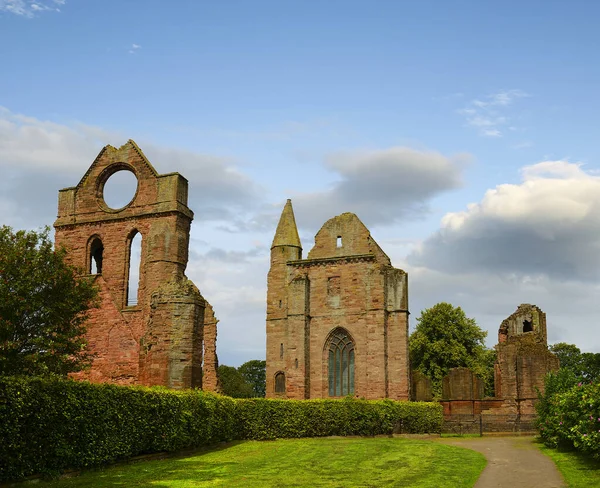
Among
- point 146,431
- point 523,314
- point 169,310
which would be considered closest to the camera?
point 146,431

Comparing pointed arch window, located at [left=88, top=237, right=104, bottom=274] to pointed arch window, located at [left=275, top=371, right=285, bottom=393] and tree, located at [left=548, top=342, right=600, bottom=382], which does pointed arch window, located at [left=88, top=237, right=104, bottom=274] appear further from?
tree, located at [left=548, top=342, right=600, bottom=382]

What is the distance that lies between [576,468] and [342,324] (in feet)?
81.3

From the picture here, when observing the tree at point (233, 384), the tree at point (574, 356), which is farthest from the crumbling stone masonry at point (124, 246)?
the tree at point (574, 356)

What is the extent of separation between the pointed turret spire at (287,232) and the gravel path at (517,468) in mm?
24116

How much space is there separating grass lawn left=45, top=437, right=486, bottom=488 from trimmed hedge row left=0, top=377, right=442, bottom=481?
0.43 m

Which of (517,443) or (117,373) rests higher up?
(117,373)

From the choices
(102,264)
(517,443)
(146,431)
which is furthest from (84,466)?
(102,264)

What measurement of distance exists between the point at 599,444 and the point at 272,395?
27902mm

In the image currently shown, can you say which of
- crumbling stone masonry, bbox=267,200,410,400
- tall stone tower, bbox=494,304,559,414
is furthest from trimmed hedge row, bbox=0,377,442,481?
crumbling stone masonry, bbox=267,200,410,400

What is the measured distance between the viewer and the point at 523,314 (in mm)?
38188

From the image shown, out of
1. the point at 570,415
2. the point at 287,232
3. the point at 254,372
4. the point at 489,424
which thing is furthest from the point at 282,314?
the point at 254,372

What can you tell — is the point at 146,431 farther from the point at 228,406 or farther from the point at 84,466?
the point at 228,406

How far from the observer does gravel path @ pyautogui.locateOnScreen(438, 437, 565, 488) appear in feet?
44.3

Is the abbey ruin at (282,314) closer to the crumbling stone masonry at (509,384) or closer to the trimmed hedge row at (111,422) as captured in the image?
Answer: the crumbling stone masonry at (509,384)
